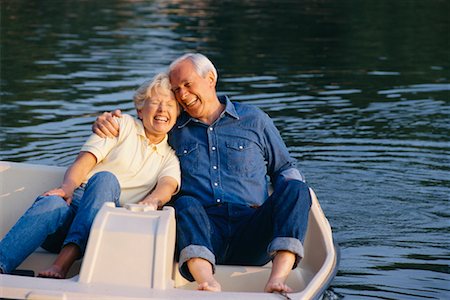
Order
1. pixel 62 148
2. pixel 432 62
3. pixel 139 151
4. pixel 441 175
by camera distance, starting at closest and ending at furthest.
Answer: pixel 139 151
pixel 441 175
pixel 62 148
pixel 432 62

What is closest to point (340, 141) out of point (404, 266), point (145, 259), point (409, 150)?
point (409, 150)

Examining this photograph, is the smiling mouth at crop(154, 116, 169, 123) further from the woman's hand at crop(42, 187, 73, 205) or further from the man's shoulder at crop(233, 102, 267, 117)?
the woman's hand at crop(42, 187, 73, 205)

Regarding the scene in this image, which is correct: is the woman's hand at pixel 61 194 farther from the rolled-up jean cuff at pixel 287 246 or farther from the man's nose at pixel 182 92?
the rolled-up jean cuff at pixel 287 246

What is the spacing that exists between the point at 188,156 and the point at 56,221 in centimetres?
83

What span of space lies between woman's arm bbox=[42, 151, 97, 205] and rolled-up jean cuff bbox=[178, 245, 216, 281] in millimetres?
711

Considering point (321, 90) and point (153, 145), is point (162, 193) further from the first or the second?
point (321, 90)

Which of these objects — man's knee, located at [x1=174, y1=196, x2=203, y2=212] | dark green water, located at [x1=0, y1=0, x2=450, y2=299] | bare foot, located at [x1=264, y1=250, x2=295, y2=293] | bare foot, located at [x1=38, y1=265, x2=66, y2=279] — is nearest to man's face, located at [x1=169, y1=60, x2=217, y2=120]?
man's knee, located at [x1=174, y1=196, x2=203, y2=212]

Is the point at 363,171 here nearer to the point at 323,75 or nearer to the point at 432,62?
the point at 323,75

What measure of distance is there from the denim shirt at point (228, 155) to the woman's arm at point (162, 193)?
0.17 metres

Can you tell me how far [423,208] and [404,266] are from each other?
125 centimetres

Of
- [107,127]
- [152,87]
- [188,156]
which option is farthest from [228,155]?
[107,127]

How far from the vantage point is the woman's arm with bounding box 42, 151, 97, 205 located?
5508mm

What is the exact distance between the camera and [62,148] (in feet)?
31.0

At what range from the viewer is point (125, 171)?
5656 millimetres
